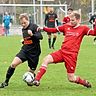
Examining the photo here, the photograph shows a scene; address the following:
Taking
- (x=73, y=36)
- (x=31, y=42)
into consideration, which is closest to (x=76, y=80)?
(x=73, y=36)

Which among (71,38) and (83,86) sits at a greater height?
(71,38)

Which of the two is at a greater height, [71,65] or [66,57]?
[66,57]

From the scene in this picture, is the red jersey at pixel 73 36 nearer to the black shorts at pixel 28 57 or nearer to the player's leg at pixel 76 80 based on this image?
the player's leg at pixel 76 80

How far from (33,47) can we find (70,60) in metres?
1.07

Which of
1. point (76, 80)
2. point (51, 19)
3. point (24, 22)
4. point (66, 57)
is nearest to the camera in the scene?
point (66, 57)

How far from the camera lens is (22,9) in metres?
47.1

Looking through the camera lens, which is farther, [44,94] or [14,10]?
[14,10]

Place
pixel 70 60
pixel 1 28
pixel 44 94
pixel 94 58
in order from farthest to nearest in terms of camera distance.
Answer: pixel 1 28 < pixel 94 58 < pixel 70 60 < pixel 44 94

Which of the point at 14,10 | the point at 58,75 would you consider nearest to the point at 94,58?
the point at 58,75

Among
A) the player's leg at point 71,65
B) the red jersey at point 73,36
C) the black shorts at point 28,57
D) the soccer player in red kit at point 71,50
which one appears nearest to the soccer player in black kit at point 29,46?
the black shorts at point 28,57

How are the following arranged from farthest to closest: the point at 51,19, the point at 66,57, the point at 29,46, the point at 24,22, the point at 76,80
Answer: the point at 51,19, the point at 29,46, the point at 24,22, the point at 76,80, the point at 66,57

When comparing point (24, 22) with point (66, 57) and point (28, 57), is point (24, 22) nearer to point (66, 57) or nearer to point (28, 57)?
point (28, 57)

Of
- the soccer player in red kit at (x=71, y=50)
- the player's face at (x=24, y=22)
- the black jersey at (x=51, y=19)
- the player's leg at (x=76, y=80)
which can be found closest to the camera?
the soccer player in red kit at (x=71, y=50)

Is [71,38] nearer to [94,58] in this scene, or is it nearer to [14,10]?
[94,58]
